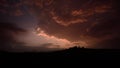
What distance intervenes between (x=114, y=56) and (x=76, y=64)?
178 inches

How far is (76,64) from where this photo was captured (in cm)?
2498

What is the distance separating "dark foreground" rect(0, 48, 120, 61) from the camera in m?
25.9

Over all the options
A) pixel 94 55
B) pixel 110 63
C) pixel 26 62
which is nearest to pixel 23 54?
pixel 26 62

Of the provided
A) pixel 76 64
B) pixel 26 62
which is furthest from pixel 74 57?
pixel 26 62

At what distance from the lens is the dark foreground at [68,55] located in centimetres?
2592

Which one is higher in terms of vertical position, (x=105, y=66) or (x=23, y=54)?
(x=23, y=54)

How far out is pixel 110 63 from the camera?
24.9m

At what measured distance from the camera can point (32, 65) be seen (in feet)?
82.9

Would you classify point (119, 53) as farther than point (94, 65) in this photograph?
Yes

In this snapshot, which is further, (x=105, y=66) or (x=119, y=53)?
(x=119, y=53)

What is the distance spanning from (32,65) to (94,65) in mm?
6868

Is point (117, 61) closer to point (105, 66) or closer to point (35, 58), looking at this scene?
point (105, 66)

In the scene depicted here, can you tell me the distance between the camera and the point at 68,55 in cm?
2675

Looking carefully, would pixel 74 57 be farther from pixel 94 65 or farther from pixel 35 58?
pixel 35 58
